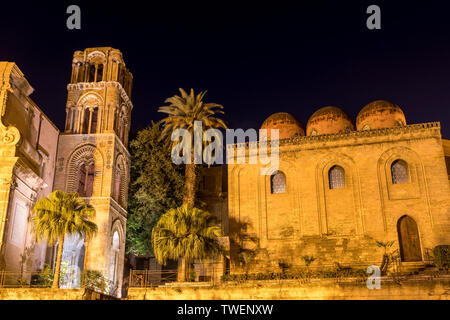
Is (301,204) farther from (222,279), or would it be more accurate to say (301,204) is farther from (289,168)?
(222,279)

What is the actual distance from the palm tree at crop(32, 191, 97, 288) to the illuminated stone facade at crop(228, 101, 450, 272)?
11.7 meters

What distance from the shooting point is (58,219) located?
22984 millimetres

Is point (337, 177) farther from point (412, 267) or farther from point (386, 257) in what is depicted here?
point (412, 267)

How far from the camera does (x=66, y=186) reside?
Answer: 107ft

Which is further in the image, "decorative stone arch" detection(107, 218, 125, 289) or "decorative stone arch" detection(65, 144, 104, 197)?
"decorative stone arch" detection(65, 144, 104, 197)

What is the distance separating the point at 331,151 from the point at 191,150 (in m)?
9.16

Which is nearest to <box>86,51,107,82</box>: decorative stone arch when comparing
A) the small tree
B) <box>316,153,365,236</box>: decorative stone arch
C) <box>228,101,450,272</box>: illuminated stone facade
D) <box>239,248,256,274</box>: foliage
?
<box>228,101,450,272</box>: illuminated stone facade

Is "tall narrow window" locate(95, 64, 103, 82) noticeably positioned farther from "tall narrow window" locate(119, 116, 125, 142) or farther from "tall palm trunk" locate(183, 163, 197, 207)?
"tall palm trunk" locate(183, 163, 197, 207)

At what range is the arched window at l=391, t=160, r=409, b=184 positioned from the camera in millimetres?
30906

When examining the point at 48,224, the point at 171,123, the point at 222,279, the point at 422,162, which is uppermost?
the point at 171,123

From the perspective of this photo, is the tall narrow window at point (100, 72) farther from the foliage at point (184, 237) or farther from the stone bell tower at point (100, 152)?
the foliage at point (184, 237)
